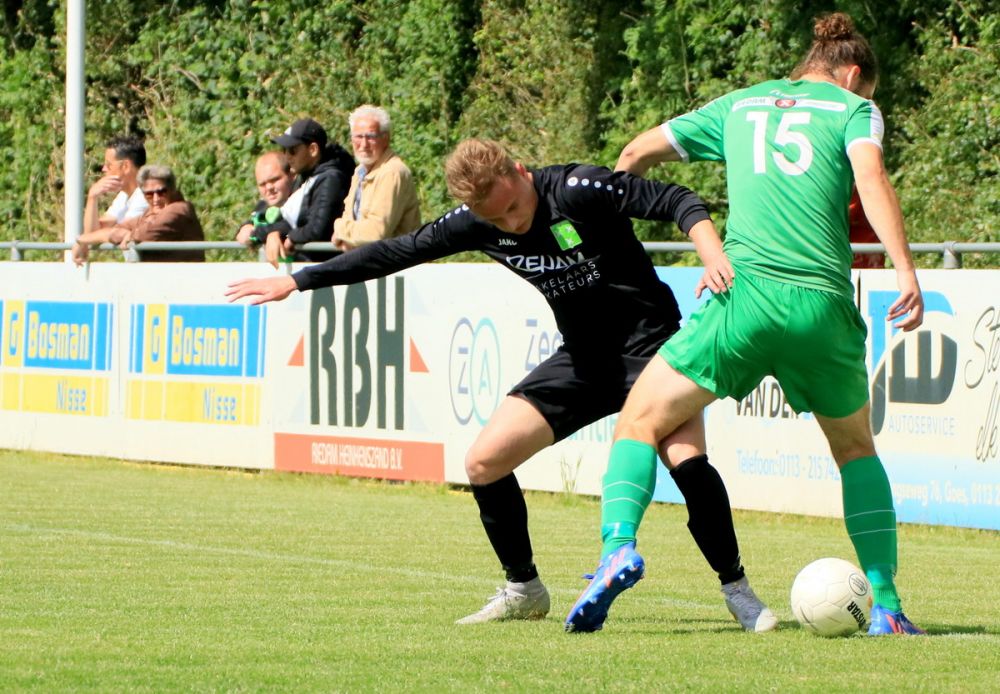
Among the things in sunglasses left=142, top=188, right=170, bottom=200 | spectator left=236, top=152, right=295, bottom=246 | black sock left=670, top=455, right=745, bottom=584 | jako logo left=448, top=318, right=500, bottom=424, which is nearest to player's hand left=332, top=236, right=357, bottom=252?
jako logo left=448, top=318, right=500, bottom=424

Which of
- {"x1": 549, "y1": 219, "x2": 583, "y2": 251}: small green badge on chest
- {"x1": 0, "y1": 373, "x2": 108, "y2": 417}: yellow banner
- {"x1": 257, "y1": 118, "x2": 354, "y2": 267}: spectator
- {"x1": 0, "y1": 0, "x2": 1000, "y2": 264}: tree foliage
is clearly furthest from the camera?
{"x1": 0, "y1": 0, "x2": 1000, "y2": 264}: tree foliage

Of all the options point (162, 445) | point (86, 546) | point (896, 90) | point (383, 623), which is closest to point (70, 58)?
point (162, 445)

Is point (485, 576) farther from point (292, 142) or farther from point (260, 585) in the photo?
point (292, 142)

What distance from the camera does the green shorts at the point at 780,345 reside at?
21.3ft

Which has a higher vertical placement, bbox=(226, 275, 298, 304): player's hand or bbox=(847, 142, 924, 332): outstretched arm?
bbox=(847, 142, 924, 332): outstretched arm

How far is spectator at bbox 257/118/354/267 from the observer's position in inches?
556

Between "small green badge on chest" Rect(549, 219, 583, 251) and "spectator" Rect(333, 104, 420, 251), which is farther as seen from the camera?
"spectator" Rect(333, 104, 420, 251)

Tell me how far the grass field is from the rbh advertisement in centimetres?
29

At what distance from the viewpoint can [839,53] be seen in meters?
6.82

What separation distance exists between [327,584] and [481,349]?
16.4ft

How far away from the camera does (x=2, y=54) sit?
102 ft

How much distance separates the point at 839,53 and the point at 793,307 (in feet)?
3.14

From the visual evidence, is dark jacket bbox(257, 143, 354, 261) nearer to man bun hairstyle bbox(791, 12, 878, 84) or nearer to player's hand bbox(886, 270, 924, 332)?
man bun hairstyle bbox(791, 12, 878, 84)

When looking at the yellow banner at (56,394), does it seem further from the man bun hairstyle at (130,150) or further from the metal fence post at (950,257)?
the metal fence post at (950,257)
